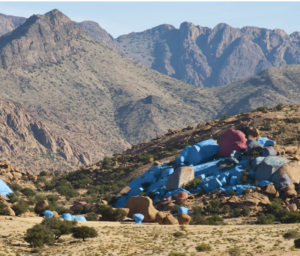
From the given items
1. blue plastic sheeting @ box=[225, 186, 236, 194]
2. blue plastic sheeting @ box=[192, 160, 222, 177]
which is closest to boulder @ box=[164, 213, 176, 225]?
blue plastic sheeting @ box=[225, 186, 236, 194]

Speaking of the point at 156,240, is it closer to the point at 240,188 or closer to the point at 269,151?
the point at 240,188

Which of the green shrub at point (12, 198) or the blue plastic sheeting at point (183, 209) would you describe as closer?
the blue plastic sheeting at point (183, 209)

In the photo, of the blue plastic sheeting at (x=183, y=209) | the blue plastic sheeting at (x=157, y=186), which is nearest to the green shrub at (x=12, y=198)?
the blue plastic sheeting at (x=157, y=186)

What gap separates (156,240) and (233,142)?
25.2m

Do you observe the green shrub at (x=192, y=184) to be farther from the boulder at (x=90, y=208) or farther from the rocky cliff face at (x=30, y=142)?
the rocky cliff face at (x=30, y=142)

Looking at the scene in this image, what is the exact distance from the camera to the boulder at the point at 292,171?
155 ft

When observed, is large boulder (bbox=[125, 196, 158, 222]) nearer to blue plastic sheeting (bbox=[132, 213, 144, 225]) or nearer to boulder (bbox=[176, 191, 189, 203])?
blue plastic sheeting (bbox=[132, 213, 144, 225])

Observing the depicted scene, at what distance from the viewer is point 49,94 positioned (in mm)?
198625

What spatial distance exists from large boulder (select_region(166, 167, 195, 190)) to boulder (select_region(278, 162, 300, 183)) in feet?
34.6

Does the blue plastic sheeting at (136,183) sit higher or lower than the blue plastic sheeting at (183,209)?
higher

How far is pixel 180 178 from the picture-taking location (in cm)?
5284

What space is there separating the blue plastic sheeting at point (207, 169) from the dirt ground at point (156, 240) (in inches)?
608

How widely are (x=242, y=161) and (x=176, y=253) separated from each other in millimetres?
27466

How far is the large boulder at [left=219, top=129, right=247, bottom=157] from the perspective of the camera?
55.4 metres
